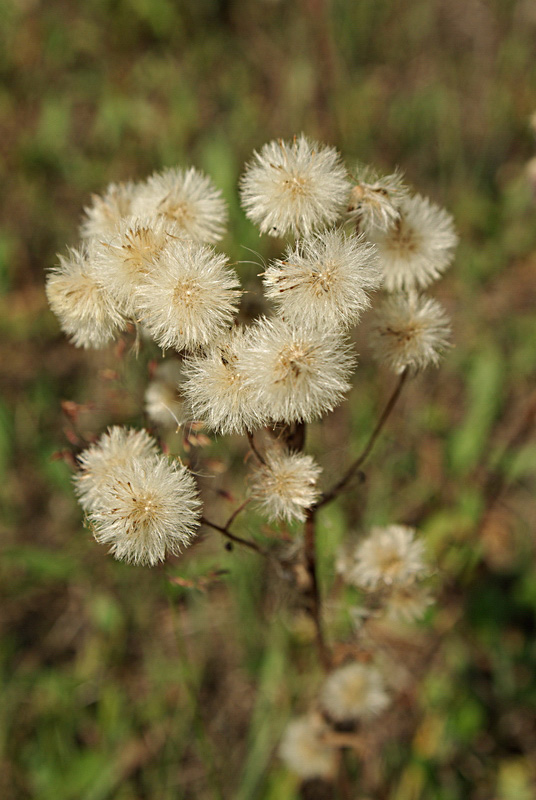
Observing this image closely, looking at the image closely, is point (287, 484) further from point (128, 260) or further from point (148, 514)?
point (128, 260)

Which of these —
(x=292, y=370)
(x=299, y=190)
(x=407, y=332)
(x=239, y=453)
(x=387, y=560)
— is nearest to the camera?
(x=292, y=370)

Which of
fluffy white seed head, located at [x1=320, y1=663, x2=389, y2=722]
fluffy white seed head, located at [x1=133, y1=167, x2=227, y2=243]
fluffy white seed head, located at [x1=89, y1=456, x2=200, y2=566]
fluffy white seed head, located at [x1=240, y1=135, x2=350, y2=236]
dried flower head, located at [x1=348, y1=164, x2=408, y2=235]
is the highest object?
dried flower head, located at [x1=348, y1=164, x2=408, y2=235]

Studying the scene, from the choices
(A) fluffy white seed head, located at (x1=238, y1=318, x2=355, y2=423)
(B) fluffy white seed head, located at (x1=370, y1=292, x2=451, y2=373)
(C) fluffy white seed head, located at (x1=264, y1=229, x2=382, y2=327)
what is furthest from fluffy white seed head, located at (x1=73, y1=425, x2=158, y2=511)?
(B) fluffy white seed head, located at (x1=370, y1=292, x2=451, y2=373)

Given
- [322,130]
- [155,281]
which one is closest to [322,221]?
[155,281]

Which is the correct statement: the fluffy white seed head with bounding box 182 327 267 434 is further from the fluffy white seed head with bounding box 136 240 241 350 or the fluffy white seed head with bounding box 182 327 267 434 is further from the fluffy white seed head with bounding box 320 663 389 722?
the fluffy white seed head with bounding box 320 663 389 722

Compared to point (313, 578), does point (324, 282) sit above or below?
above

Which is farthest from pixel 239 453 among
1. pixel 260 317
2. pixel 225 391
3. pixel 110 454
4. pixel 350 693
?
pixel 225 391

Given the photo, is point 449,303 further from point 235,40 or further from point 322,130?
point 235,40
